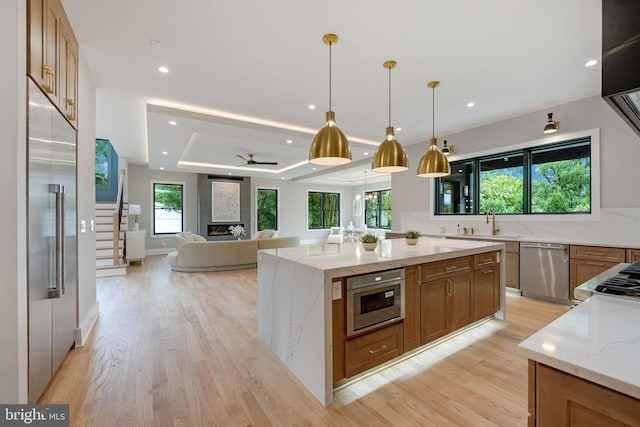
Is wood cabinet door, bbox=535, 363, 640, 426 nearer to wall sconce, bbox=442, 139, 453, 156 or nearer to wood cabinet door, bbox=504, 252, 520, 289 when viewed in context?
wood cabinet door, bbox=504, 252, 520, 289

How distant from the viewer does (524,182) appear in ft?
15.3

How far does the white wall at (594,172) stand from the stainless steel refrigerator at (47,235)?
5.68m

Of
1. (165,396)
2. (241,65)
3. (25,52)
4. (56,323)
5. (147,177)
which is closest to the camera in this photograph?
(25,52)

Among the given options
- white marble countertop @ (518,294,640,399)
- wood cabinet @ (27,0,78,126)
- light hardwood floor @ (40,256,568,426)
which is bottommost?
light hardwood floor @ (40,256,568,426)

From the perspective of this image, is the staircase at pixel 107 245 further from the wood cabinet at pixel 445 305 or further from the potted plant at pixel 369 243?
the wood cabinet at pixel 445 305

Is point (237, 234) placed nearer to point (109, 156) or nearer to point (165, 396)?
point (109, 156)

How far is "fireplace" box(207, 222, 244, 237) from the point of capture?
9.67 meters

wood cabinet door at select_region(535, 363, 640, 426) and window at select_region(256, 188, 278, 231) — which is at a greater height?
window at select_region(256, 188, 278, 231)

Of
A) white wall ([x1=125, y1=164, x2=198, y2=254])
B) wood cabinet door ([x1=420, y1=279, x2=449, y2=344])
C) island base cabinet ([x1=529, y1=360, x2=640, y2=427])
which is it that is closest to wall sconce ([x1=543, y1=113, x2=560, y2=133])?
wood cabinet door ([x1=420, y1=279, x2=449, y2=344])

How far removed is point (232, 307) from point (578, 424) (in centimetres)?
375

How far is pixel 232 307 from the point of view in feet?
12.7

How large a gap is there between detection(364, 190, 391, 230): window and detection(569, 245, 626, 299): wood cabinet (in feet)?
26.4

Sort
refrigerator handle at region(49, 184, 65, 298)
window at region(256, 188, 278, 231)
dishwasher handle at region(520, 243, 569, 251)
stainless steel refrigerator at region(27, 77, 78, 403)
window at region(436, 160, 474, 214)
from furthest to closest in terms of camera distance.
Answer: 1. window at region(256, 188, 278, 231)
2. window at region(436, 160, 474, 214)
3. dishwasher handle at region(520, 243, 569, 251)
4. refrigerator handle at region(49, 184, 65, 298)
5. stainless steel refrigerator at region(27, 77, 78, 403)

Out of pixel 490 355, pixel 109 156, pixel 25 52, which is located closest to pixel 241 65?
pixel 25 52
